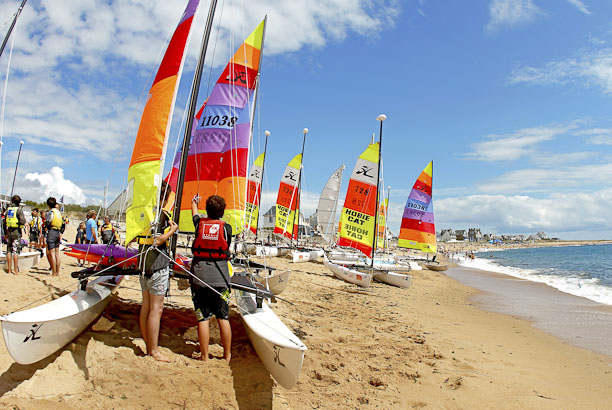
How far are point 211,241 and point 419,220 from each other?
18.5 meters

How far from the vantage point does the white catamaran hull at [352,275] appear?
12078 mm

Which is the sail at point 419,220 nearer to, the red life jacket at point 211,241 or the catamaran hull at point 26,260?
the catamaran hull at point 26,260

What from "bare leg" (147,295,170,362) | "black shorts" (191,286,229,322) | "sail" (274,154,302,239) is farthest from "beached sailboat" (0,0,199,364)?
"sail" (274,154,302,239)

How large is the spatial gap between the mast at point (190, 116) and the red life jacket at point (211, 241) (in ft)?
2.80

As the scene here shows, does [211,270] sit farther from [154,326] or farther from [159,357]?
[159,357]

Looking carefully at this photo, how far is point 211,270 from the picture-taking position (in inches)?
143

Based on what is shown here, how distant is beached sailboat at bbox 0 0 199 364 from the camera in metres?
3.01

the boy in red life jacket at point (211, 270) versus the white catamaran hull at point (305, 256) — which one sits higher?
the boy in red life jacket at point (211, 270)

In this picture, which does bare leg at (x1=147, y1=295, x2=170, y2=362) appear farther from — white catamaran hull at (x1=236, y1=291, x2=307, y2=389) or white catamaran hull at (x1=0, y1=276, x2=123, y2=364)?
white catamaran hull at (x1=236, y1=291, x2=307, y2=389)

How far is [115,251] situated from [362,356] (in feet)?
11.9

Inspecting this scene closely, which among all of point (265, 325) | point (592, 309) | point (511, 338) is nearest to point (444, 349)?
point (511, 338)

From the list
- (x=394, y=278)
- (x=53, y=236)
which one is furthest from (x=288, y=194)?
(x=53, y=236)

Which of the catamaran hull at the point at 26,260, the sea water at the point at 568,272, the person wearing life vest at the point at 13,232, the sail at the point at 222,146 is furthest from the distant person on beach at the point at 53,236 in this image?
the sea water at the point at 568,272

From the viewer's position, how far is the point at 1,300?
471 cm
